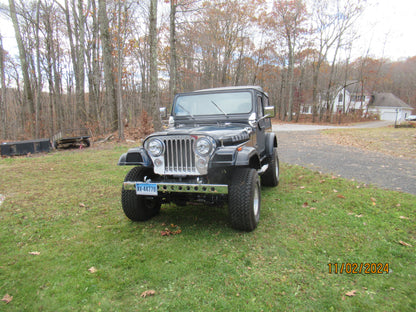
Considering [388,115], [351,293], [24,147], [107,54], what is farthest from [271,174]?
[388,115]

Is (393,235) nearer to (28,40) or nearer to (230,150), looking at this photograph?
(230,150)

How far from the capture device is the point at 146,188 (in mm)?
3307

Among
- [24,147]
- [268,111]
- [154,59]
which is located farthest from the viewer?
[154,59]

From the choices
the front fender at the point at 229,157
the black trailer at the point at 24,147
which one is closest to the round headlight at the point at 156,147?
the front fender at the point at 229,157

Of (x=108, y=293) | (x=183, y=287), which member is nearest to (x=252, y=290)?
(x=183, y=287)

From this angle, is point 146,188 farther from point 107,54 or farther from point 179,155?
point 107,54

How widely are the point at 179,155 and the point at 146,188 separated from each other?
2.00ft

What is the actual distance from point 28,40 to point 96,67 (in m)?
7.64

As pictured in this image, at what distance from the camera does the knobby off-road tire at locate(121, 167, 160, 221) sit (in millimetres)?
3695

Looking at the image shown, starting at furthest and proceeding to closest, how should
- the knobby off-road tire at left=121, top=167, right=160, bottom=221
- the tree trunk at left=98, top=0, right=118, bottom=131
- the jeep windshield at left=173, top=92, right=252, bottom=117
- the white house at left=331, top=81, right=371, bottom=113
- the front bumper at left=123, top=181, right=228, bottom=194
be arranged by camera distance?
the white house at left=331, top=81, right=371, bottom=113, the tree trunk at left=98, top=0, right=118, bottom=131, the jeep windshield at left=173, top=92, right=252, bottom=117, the knobby off-road tire at left=121, top=167, right=160, bottom=221, the front bumper at left=123, top=181, right=228, bottom=194

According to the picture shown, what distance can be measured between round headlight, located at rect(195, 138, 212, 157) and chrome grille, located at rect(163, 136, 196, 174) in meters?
0.09

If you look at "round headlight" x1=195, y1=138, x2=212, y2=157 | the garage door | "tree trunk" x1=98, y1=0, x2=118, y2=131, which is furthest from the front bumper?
the garage door

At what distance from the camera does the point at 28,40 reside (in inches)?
864

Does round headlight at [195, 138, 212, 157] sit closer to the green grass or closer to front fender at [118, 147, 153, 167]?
front fender at [118, 147, 153, 167]
